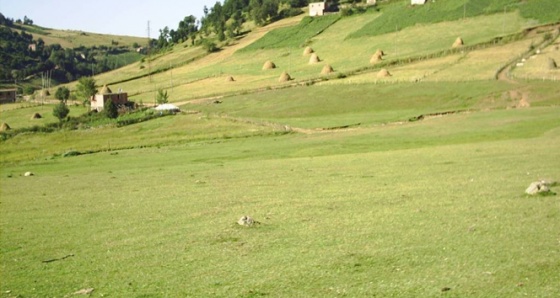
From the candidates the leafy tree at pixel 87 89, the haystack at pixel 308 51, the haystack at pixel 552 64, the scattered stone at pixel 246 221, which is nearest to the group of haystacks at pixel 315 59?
the haystack at pixel 308 51

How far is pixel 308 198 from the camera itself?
94.7 feet

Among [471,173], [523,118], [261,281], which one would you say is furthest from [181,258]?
[523,118]

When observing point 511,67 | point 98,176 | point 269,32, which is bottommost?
point 98,176

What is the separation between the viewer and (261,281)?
16828mm

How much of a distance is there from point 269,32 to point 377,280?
168271mm

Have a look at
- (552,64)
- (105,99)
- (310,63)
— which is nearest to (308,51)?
(310,63)

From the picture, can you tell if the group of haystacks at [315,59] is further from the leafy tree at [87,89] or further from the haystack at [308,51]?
the leafy tree at [87,89]

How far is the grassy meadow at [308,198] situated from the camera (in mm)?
17109

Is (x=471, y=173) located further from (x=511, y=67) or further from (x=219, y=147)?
(x=511, y=67)

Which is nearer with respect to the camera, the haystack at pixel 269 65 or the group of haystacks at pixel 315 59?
the group of haystacks at pixel 315 59

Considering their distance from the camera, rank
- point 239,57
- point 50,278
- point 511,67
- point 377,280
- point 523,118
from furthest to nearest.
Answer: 1. point 239,57
2. point 511,67
3. point 523,118
4. point 50,278
5. point 377,280

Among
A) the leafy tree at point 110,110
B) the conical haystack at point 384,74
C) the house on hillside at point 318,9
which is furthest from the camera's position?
the house on hillside at point 318,9

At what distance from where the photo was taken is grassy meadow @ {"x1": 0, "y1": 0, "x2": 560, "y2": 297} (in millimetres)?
17109

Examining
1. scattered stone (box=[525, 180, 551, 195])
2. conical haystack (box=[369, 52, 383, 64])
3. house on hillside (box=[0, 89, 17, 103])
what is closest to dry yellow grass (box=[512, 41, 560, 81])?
conical haystack (box=[369, 52, 383, 64])
